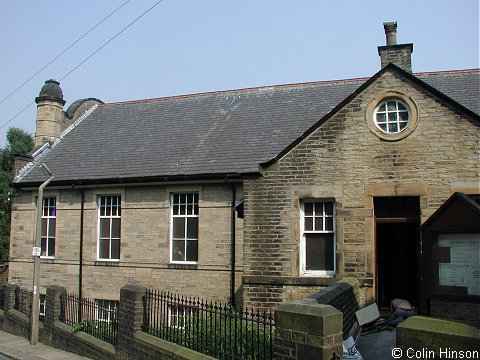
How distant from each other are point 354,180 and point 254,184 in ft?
7.72

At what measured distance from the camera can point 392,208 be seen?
11.2 m

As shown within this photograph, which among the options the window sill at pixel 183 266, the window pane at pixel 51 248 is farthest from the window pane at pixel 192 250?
the window pane at pixel 51 248

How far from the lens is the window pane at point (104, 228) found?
1719 centimetres

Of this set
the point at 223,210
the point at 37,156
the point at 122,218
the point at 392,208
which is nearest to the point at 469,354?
the point at 392,208

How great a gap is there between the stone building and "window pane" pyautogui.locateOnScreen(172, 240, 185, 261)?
0.13 ft

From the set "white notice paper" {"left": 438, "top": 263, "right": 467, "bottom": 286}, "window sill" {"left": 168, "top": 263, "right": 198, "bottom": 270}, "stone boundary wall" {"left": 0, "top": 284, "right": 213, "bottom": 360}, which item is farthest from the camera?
"window sill" {"left": 168, "top": 263, "right": 198, "bottom": 270}

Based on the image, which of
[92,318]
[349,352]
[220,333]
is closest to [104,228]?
[92,318]

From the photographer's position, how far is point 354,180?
424 inches

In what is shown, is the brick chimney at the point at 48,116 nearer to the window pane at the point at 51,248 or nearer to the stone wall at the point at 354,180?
the window pane at the point at 51,248

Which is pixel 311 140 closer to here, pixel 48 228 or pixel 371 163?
pixel 371 163

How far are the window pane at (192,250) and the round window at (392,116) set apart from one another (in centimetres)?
749

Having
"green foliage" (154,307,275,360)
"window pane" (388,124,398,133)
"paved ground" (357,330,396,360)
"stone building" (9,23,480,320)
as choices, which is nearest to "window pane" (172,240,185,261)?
"stone building" (9,23,480,320)

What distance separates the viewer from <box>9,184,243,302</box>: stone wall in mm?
14930

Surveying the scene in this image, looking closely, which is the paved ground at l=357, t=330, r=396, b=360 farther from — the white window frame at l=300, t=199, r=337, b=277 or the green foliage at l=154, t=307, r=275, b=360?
the white window frame at l=300, t=199, r=337, b=277
